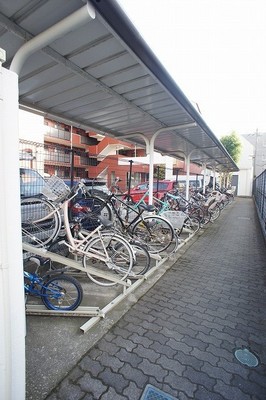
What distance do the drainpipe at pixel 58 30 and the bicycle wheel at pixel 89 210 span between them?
2.52m

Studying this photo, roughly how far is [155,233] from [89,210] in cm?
141

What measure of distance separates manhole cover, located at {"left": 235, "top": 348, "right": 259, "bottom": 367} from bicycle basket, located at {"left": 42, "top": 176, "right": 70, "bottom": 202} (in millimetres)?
2932

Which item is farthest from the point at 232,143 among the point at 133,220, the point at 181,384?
the point at 181,384

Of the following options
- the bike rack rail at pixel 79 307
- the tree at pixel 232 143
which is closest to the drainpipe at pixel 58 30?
the bike rack rail at pixel 79 307

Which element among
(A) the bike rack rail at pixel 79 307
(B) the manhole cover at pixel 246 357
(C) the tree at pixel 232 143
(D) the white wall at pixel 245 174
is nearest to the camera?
(B) the manhole cover at pixel 246 357

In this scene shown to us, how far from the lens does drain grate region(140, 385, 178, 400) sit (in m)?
1.73

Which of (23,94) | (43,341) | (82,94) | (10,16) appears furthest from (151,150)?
(43,341)

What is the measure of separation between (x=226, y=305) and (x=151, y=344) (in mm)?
1321

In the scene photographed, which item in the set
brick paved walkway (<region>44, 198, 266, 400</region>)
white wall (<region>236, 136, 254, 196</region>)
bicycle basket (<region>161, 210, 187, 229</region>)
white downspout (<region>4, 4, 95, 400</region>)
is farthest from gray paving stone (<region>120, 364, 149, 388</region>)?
white wall (<region>236, 136, 254, 196</region>)

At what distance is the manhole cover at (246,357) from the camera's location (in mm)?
2104

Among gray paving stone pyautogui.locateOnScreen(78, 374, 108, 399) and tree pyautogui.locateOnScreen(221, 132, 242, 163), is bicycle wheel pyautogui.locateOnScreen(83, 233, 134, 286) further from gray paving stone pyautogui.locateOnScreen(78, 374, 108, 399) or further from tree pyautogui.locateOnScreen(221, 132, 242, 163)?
tree pyautogui.locateOnScreen(221, 132, 242, 163)

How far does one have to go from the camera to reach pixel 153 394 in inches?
69.4

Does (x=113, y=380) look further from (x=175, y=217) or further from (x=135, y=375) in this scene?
(x=175, y=217)

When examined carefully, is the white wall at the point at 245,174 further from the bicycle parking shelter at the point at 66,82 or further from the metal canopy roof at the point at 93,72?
the bicycle parking shelter at the point at 66,82
